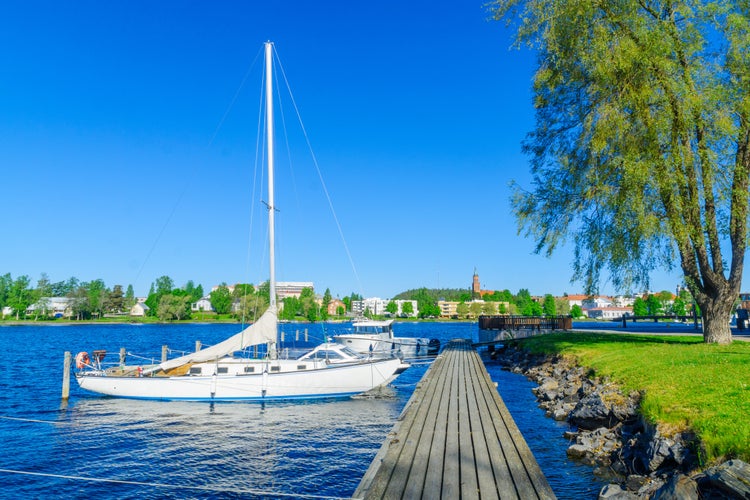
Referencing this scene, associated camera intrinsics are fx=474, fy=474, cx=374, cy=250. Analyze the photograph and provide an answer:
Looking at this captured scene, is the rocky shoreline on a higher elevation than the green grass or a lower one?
lower

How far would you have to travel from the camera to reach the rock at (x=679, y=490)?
727 cm

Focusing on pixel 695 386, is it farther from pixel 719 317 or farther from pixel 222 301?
pixel 222 301

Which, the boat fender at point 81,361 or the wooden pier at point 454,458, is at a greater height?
the wooden pier at point 454,458

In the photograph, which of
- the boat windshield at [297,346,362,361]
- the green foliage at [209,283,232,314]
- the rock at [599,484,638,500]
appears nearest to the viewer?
the rock at [599,484,638,500]

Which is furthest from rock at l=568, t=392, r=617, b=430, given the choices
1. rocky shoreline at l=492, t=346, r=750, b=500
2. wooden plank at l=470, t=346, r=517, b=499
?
wooden plank at l=470, t=346, r=517, b=499

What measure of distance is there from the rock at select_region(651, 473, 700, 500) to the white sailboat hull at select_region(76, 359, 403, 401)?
17.5 metres

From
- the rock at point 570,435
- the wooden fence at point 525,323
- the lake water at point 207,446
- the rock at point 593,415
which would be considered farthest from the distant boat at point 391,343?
the rock at point 570,435

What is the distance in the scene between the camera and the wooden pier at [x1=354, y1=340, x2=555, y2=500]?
7.50 m

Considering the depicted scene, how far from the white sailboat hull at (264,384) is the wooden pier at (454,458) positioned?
9.58m

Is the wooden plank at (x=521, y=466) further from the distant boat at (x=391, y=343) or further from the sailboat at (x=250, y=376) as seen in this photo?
the distant boat at (x=391, y=343)

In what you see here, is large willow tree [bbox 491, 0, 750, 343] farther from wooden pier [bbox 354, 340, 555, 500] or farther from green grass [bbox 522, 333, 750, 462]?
wooden pier [bbox 354, 340, 555, 500]

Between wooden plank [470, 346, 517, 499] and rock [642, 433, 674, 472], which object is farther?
rock [642, 433, 674, 472]

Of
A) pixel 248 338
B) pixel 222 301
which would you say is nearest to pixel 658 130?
pixel 248 338

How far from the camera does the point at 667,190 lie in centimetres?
2031
